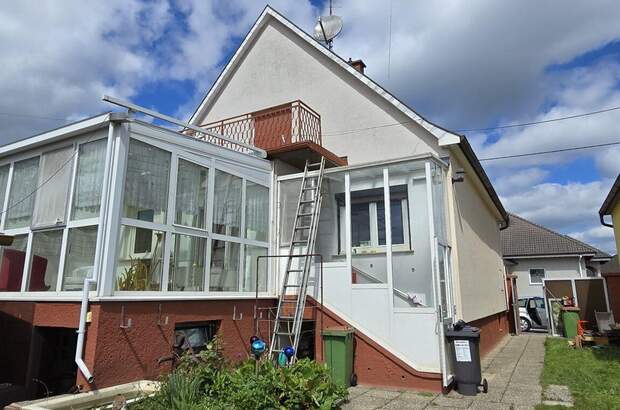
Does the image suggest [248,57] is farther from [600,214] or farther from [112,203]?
[600,214]

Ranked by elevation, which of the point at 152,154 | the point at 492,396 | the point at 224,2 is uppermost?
the point at 224,2

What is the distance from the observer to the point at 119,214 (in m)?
6.12

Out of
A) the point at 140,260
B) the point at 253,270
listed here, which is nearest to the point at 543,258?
the point at 253,270

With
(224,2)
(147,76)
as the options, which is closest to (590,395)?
(224,2)

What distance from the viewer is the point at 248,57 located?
43.4 feet

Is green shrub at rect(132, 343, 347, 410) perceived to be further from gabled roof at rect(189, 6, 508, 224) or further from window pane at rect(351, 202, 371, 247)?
gabled roof at rect(189, 6, 508, 224)

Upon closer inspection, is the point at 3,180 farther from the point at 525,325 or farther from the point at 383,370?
the point at 525,325

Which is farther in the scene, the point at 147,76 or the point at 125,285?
the point at 147,76

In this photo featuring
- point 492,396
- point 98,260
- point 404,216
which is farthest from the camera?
point 404,216

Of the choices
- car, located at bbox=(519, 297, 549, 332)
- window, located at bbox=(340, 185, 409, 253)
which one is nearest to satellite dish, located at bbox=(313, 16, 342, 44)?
window, located at bbox=(340, 185, 409, 253)

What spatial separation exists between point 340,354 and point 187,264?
3.12 metres

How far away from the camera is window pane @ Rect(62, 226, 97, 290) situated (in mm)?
6082

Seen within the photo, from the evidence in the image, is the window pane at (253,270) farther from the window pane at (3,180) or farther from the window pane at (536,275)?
Result: the window pane at (536,275)

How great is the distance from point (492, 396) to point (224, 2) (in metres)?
8.73
